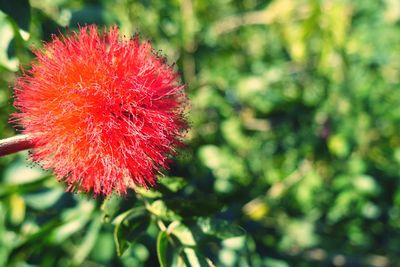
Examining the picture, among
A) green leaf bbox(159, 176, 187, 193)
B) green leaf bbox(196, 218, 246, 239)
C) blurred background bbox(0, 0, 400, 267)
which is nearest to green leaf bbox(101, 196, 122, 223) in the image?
blurred background bbox(0, 0, 400, 267)

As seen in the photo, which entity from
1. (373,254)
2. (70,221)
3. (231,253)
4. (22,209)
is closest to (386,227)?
(373,254)

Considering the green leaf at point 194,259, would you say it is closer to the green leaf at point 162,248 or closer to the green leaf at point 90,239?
the green leaf at point 162,248

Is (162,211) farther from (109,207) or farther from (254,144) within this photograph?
(254,144)

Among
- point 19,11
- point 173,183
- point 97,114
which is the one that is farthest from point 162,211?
point 19,11

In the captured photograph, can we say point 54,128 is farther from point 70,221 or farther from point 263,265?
point 263,265

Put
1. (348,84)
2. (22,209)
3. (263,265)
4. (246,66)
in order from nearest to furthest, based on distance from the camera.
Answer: (22,209)
(263,265)
(348,84)
(246,66)

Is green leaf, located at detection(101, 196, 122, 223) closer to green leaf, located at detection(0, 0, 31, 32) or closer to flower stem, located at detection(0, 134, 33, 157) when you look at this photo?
flower stem, located at detection(0, 134, 33, 157)
